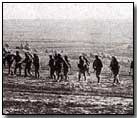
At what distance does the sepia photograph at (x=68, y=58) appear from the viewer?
1.67 metres

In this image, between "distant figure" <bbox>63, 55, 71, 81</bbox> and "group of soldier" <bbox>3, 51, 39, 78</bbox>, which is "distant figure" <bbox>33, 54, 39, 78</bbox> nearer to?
"group of soldier" <bbox>3, 51, 39, 78</bbox>

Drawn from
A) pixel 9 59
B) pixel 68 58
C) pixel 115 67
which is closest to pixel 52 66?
pixel 68 58

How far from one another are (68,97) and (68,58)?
223 mm

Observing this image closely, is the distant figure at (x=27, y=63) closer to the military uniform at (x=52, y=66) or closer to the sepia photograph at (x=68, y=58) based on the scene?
the sepia photograph at (x=68, y=58)

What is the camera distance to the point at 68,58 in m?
1.68

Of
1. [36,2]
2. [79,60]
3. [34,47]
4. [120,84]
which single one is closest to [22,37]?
[34,47]

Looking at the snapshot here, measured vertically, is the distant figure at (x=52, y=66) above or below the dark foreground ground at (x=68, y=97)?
above

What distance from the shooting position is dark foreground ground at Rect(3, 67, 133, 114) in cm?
167

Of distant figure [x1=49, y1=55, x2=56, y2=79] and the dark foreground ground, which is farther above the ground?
distant figure [x1=49, y1=55, x2=56, y2=79]

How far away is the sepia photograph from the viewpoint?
65.8 inches

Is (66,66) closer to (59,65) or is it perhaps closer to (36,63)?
(59,65)

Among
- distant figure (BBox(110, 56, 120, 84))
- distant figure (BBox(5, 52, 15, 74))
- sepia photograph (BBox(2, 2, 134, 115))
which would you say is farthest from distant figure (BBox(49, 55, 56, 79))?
distant figure (BBox(110, 56, 120, 84))

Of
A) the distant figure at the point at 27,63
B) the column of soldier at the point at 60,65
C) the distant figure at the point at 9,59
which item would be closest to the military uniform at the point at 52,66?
the column of soldier at the point at 60,65

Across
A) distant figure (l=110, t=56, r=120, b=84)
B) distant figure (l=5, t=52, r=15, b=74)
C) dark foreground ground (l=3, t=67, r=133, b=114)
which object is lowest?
dark foreground ground (l=3, t=67, r=133, b=114)
